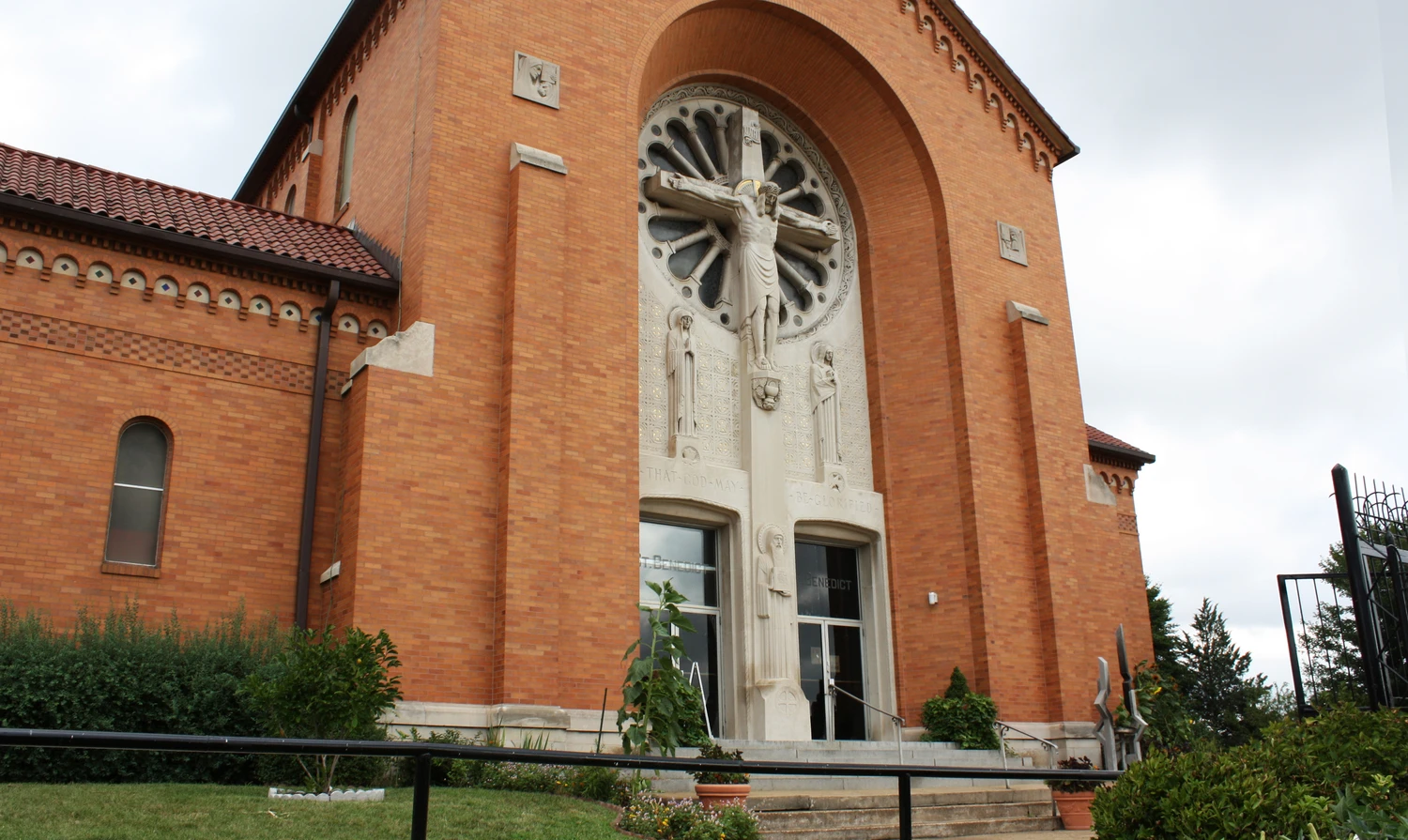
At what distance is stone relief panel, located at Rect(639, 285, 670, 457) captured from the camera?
17172 mm

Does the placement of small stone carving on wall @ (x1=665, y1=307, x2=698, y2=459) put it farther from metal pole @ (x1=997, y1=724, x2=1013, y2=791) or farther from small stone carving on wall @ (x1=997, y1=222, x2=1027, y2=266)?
small stone carving on wall @ (x1=997, y1=222, x2=1027, y2=266)

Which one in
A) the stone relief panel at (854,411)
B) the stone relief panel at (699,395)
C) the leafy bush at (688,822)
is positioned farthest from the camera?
the stone relief panel at (854,411)

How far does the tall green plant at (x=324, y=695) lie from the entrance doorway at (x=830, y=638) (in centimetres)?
853

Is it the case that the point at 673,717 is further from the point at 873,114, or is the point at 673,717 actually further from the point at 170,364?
the point at 873,114

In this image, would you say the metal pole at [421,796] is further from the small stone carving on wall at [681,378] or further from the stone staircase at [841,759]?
the small stone carving on wall at [681,378]

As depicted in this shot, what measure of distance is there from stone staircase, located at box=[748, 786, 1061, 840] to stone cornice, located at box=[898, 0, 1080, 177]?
43.3 ft

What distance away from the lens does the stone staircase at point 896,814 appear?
1124 cm

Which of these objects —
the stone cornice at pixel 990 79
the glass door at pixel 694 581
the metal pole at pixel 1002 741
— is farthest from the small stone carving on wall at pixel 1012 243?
the metal pole at pixel 1002 741

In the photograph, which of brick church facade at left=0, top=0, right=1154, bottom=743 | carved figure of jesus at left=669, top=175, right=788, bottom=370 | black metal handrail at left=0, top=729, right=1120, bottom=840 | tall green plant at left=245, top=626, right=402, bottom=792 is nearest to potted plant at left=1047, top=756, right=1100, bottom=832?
brick church facade at left=0, top=0, right=1154, bottom=743

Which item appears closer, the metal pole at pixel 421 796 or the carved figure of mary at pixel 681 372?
the metal pole at pixel 421 796

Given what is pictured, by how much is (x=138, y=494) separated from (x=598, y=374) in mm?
5808

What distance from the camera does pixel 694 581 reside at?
17.5 meters

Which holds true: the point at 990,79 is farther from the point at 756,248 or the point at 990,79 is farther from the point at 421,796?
the point at 421,796

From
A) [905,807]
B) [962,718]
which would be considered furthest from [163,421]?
[962,718]
